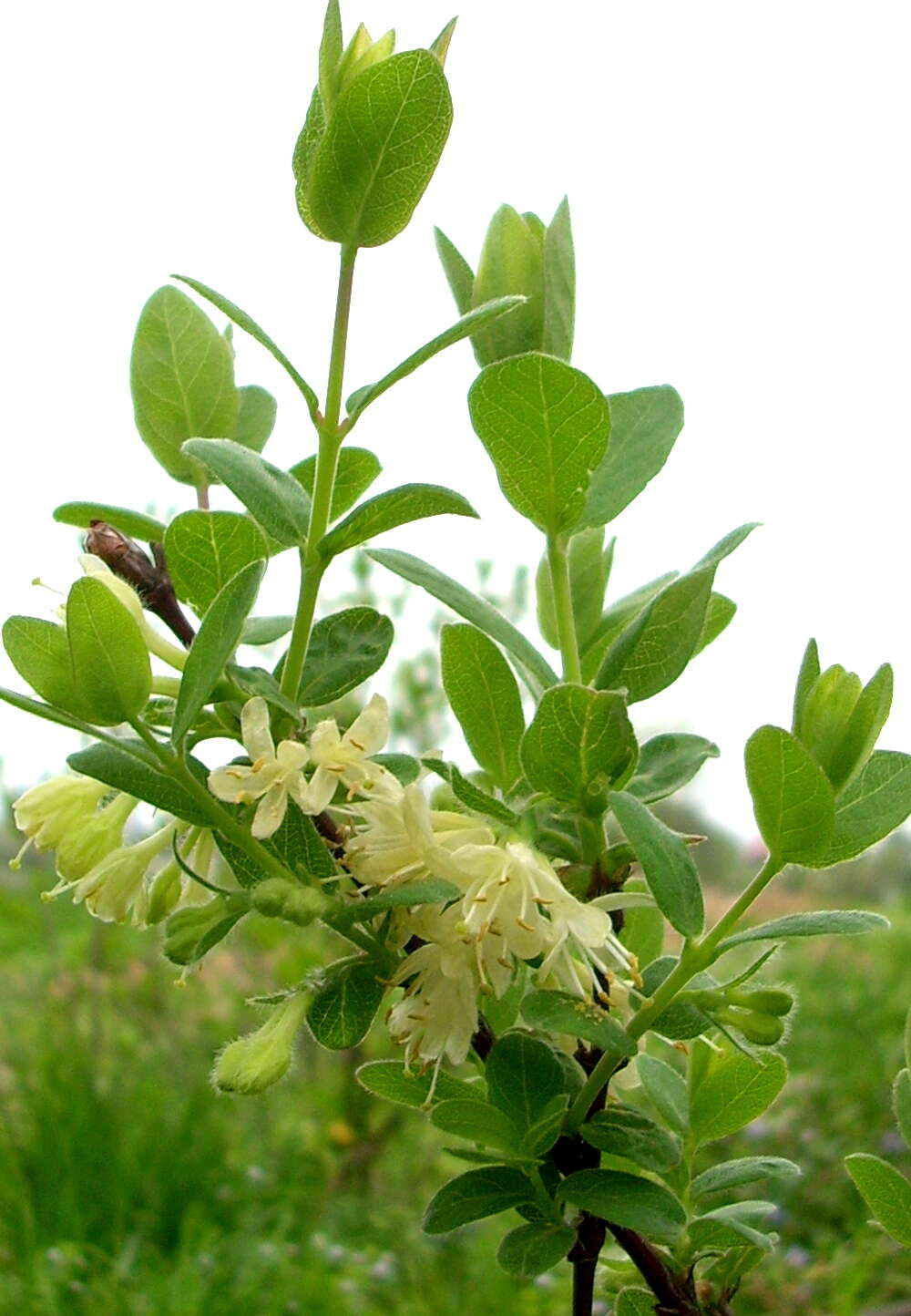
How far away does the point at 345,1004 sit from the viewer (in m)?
0.61

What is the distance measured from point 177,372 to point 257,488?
173 millimetres

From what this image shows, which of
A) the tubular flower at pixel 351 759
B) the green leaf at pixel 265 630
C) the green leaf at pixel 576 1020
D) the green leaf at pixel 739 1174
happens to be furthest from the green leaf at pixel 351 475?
the green leaf at pixel 739 1174

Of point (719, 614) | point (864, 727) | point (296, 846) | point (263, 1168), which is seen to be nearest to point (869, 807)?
point (864, 727)

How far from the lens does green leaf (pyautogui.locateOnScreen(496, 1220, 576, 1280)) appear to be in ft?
2.00

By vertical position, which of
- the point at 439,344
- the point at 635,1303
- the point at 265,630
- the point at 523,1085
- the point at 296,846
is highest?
the point at 439,344

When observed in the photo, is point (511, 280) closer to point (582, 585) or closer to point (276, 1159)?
point (582, 585)

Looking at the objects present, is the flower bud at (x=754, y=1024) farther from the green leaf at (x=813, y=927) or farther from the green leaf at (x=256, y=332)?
the green leaf at (x=256, y=332)

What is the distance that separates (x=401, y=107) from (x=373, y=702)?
0.86 ft

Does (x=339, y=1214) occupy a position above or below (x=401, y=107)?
below

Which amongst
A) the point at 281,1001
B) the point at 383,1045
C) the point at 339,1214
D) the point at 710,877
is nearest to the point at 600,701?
the point at 281,1001

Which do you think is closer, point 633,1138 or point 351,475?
point 633,1138

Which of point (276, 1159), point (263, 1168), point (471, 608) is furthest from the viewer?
point (276, 1159)

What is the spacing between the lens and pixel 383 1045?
3107 mm

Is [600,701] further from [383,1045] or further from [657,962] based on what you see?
[383,1045]
